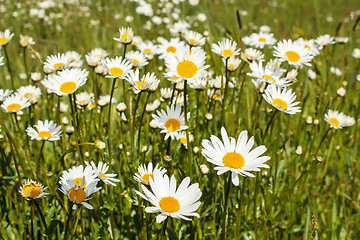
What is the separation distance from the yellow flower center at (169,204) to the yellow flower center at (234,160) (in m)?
0.25

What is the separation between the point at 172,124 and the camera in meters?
1.55

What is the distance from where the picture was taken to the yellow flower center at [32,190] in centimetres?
129

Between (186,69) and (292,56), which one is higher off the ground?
(292,56)

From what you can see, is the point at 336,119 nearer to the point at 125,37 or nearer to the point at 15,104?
the point at 125,37

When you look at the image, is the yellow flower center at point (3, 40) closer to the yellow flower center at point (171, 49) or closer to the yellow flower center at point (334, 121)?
the yellow flower center at point (171, 49)

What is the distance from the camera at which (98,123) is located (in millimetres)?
1868

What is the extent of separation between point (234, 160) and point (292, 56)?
35.4 inches

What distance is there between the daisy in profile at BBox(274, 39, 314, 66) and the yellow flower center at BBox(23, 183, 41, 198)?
4.52ft

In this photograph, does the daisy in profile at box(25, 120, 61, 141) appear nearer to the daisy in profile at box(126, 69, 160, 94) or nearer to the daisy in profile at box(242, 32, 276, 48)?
the daisy in profile at box(126, 69, 160, 94)

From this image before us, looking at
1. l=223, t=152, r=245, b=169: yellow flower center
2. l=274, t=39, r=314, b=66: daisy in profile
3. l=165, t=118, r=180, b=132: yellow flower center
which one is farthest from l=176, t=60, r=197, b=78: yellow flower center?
l=274, t=39, r=314, b=66: daisy in profile

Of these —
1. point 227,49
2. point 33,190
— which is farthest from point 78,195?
point 227,49

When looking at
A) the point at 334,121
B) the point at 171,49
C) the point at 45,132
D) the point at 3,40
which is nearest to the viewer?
the point at 45,132

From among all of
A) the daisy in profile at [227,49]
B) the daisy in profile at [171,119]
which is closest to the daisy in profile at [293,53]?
the daisy in profile at [227,49]

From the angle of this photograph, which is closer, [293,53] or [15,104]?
[15,104]
